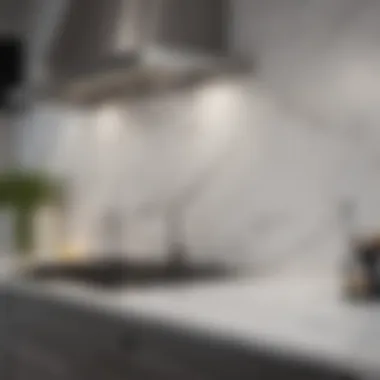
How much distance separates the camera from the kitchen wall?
212 cm

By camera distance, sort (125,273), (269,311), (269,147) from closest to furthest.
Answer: (269,311)
(269,147)
(125,273)

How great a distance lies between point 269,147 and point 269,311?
32.3 inches

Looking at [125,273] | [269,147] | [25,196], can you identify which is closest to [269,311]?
[269,147]

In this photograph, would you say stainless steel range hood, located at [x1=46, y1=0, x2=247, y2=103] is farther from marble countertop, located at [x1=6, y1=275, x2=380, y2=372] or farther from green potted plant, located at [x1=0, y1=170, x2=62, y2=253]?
green potted plant, located at [x1=0, y1=170, x2=62, y2=253]

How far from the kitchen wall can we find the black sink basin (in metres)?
0.10

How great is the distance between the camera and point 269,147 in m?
2.37

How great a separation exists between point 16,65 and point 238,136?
1542 mm

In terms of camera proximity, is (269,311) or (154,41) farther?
(154,41)

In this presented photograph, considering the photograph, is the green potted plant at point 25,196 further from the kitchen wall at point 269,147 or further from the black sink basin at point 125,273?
the black sink basin at point 125,273

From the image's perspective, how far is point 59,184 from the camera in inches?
140

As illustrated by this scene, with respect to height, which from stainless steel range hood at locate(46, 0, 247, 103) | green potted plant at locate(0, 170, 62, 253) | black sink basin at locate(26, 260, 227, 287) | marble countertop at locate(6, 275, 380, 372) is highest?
stainless steel range hood at locate(46, 0, 247, 103)

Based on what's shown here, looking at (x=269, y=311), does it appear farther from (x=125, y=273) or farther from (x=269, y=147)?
(x=125, y=273)

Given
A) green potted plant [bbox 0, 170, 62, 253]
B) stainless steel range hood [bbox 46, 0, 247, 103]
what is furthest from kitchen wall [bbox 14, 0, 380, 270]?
green potted plant [bbox 0, 170, 62, 253]

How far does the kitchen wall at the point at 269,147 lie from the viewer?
2.12m
